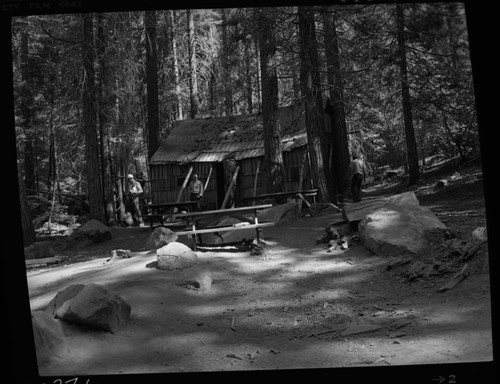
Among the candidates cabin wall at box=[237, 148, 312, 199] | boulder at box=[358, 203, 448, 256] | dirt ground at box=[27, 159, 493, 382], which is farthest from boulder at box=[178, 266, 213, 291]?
boulder at box=[358, 203, 448, 256]

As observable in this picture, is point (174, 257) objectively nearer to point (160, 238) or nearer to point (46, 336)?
point (160, 238)

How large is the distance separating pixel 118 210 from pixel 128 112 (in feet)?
3.05

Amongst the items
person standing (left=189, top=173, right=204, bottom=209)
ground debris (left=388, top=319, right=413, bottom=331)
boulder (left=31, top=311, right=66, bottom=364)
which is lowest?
ground debris (left=388, top=319, right=413, bottom=331)

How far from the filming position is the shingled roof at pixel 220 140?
122 inches

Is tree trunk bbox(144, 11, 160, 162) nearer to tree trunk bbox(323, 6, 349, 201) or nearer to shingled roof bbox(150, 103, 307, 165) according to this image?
shingled roof bbox(150, 103, 307, 165)

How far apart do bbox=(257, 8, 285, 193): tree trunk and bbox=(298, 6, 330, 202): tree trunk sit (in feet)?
0.81

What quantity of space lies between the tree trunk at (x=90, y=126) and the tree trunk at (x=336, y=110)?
1548 mm

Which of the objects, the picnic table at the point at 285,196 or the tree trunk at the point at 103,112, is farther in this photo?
the tree trunk at the point at 103,112

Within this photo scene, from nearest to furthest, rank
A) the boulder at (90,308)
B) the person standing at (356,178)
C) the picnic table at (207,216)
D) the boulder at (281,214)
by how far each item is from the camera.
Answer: the boulder at (90,308)
the picnic table at (207,216)
the boulder at (281,214)
the person standing at (356,178)

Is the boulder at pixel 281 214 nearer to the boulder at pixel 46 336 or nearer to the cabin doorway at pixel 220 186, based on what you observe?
the cabin doorway at pixel 220 186

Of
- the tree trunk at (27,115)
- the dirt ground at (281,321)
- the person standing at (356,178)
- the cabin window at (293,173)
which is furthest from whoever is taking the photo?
the person standing at (356,178)

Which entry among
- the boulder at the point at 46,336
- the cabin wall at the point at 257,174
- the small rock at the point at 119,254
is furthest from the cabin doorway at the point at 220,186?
the boulder at the point at 46,336

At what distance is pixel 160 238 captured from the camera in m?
2.38

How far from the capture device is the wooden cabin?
2557mm
